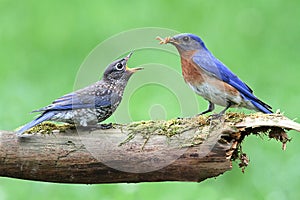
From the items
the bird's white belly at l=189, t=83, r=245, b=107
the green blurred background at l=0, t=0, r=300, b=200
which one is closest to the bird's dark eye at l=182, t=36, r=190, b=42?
the bird's white belly at l=189, t=83, r=245, b=107

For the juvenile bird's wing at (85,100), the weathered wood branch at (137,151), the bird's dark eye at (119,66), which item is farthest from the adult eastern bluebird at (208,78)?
the juvenile bird's wing at (85,100)

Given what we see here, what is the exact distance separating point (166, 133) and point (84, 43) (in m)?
7.00

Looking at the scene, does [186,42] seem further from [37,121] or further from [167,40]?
[37,121]

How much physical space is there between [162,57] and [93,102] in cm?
603

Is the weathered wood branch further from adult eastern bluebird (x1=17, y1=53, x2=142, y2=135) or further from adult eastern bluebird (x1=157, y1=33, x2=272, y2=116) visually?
adult eastern bluebird (x1=157, y1=33, x2=272, y2=116)

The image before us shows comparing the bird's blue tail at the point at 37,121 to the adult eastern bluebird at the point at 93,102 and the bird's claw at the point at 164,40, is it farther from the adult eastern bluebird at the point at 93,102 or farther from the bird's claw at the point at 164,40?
the bird's claw at the point at 164,40

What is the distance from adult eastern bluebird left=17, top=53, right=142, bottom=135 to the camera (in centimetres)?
696

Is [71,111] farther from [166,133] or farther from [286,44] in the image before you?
[286,44]

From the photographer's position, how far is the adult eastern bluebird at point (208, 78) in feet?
23.9

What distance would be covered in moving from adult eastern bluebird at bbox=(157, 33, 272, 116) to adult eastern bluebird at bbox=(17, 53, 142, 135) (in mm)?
493

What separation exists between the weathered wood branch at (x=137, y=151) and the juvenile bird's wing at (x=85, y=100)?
10.7 inches

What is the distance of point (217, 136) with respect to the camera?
6543 mm

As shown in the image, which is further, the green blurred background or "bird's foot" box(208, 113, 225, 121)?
the green blurred background

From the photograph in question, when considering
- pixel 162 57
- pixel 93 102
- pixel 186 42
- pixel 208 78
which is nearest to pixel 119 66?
pixel 93 102
